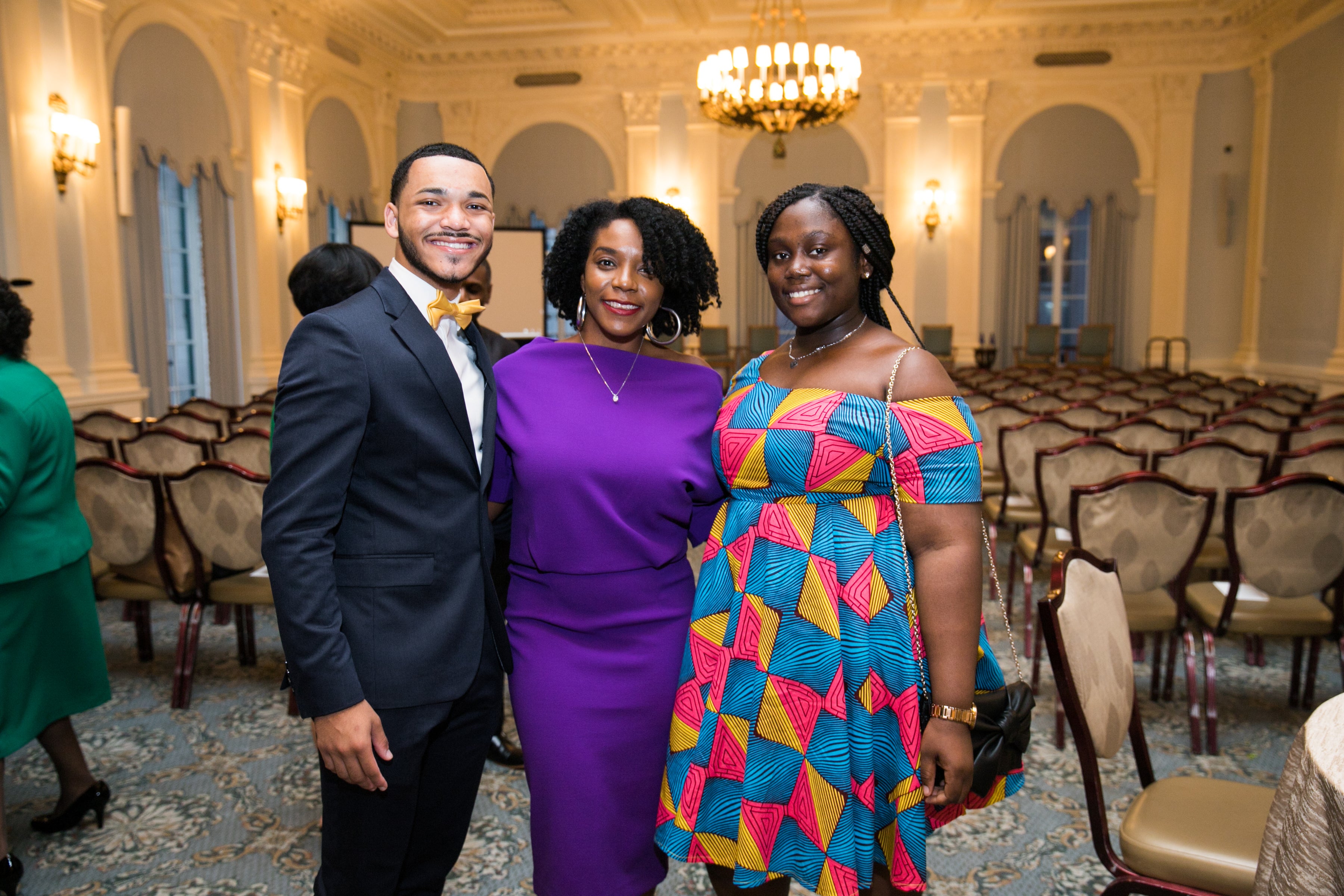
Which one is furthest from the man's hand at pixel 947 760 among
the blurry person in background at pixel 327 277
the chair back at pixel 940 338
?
the chair back at pixel 940 338

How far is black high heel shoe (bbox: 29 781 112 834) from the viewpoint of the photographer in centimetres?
248

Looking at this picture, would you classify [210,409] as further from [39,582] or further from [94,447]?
[39,582]

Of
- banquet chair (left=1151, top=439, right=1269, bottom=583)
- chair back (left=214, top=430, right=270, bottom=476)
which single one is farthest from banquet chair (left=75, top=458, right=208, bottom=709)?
banquet chair (left=1151, top=439, right=1269, bottom=583)

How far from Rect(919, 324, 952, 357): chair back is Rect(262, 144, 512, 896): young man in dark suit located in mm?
10963

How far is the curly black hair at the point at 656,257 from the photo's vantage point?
175cm

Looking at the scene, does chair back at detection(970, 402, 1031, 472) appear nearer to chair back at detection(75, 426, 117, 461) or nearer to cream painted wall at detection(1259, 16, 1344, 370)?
chair back at detection(75, 426, 117, 461)

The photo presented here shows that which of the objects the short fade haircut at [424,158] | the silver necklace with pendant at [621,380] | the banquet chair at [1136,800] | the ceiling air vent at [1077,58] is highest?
the ceiling air vent at [1077,58]

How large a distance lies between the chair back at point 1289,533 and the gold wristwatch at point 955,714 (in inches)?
80.7

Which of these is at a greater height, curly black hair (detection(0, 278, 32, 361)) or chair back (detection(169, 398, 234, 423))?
curly black hair (detection(0, 278, 32, 361))

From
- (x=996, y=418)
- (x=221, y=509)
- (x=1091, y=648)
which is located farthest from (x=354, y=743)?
(x=996, y=418)

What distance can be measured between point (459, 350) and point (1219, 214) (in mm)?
12848

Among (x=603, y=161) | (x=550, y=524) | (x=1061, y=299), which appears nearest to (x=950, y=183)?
(x=1061, y=299)

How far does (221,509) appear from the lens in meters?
3.25

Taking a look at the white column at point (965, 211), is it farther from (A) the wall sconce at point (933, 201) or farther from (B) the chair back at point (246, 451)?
(B) the chair back at point (246, 451)
